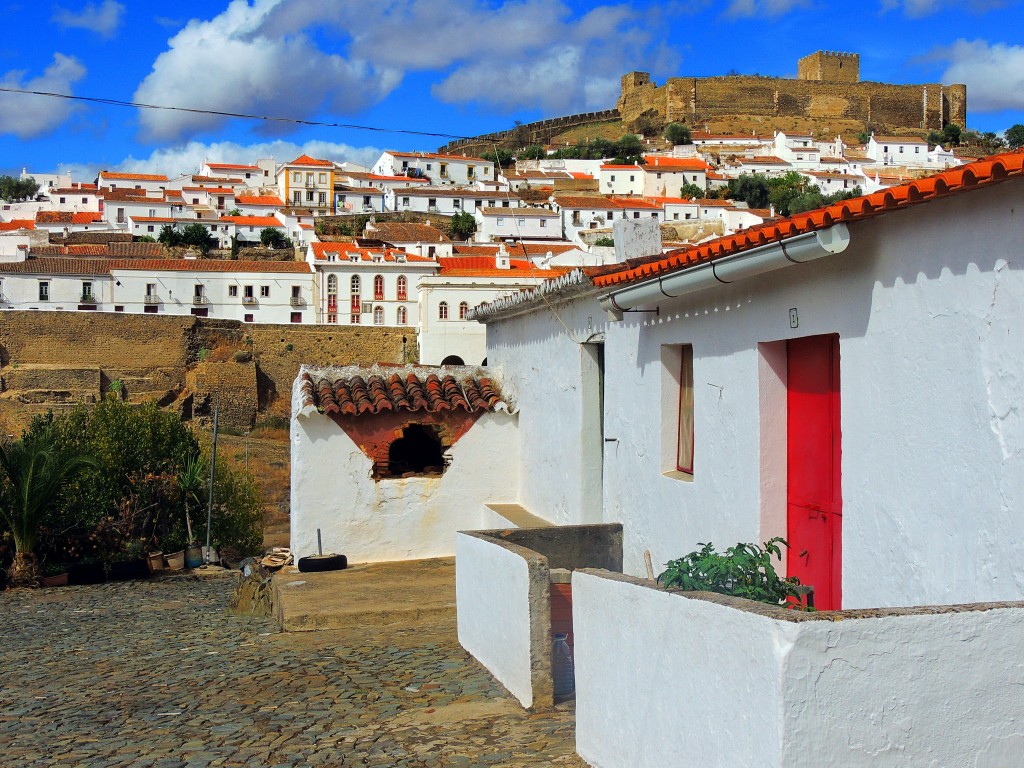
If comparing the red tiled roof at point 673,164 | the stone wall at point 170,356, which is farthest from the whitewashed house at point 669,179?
the stone wall at point 170,356

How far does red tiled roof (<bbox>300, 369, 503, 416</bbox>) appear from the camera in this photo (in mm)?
10337

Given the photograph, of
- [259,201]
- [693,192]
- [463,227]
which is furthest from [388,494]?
[259,201]

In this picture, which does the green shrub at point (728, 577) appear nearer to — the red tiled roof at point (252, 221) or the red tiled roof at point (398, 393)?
the red tiled roof at point (398, 393)

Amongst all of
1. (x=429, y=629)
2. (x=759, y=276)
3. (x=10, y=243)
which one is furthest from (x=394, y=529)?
(x=10, y=243)

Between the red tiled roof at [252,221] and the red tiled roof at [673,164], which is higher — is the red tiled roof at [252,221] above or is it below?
below

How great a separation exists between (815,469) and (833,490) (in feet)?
0.60

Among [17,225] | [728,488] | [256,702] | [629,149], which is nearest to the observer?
[728,488]

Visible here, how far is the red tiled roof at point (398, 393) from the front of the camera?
10.3 m

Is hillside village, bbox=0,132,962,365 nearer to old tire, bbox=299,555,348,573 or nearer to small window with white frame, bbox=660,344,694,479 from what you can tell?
Answer: old tire, bbox=299,555,348,573

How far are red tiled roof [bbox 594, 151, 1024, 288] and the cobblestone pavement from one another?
252 cm

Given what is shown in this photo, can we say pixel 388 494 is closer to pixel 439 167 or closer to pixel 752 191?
pixel 752 191

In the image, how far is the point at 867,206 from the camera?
3.98 m

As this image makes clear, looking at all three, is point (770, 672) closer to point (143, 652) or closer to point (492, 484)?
point (143, 652)

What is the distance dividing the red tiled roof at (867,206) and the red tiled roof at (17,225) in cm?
7662
